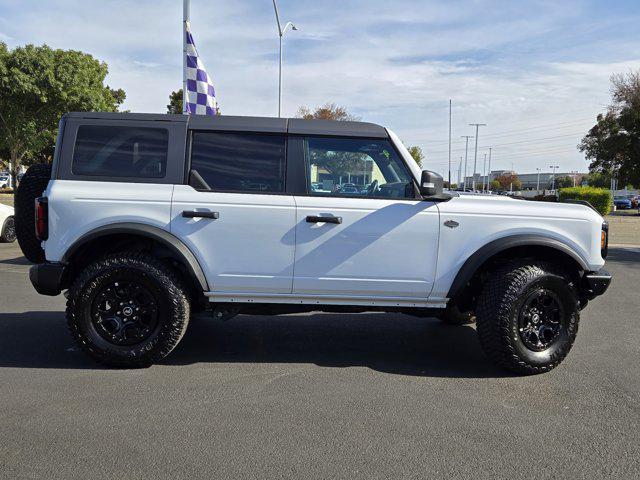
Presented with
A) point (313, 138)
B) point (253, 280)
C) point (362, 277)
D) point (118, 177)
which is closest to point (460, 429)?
point (362, 277)

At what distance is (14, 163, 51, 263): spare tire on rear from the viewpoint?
4621mm

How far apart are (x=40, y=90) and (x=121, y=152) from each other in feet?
88.4

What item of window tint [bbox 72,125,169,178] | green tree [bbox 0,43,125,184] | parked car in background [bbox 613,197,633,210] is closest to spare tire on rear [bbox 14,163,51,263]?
window tint [bbox 72,125,169,178]

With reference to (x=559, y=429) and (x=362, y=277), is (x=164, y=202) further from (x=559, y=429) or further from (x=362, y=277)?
(x=559, y=429)

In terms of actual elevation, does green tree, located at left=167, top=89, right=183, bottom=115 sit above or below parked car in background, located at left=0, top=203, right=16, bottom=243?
above

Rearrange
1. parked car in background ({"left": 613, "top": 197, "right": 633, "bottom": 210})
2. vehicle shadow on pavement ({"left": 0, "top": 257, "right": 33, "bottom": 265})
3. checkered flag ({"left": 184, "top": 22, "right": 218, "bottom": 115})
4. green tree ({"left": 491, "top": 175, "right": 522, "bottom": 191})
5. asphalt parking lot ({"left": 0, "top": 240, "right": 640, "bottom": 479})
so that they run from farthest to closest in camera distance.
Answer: green tree ({"left": 491, "top": 175, "right": 522, "bottom": 191}), parked car in background ({"left": 613, "top": 197, "right": 633, "bottom": 210}), checkered flag ({"left": 184, "top": 22, "right": 218, "bottom": 115}), vehicle shadow on pavement ({"left": 0, "top": 257, "right": 33, "bottom": 265}), asphalt parking lot ({"left": 0, "top": 240, "right": 640, "bottom": 479})

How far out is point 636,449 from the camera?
3.14 metres

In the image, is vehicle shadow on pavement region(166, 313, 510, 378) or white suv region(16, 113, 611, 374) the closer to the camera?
white suv region(16, 113, 611, 374)

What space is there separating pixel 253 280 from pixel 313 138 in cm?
122

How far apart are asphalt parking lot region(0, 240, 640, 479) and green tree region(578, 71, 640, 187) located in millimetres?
35655

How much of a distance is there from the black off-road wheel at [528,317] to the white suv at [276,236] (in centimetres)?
1

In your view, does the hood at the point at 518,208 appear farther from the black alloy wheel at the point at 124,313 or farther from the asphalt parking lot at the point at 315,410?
the black alloy wheel at the point at 124,313

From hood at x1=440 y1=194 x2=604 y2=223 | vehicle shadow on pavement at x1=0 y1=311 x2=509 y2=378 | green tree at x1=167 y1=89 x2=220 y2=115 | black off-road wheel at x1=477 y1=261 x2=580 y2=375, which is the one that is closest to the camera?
black off-road wheel at x1=477 y1=261 x2=580 y2=375

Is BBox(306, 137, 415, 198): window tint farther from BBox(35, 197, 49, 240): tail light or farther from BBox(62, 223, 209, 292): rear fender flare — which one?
BBox(35, 197, 49, 240): tail light
